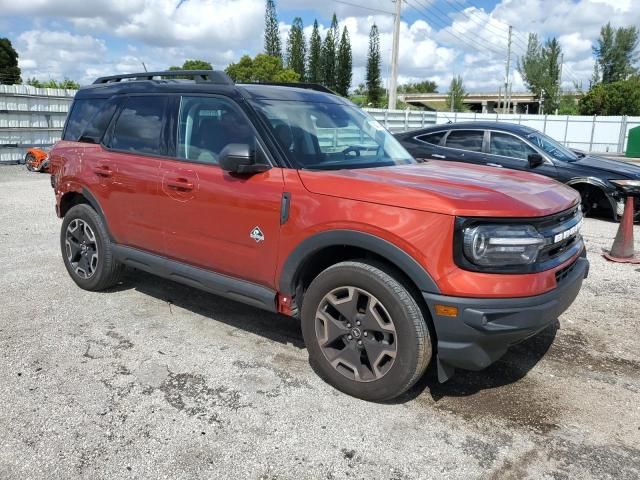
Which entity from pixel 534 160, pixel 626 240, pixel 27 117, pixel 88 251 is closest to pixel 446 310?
pixel 88 251

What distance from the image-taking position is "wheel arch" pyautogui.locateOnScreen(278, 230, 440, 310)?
9.45 ft

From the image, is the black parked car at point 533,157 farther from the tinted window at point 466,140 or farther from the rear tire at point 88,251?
the rear tire at point 88,251

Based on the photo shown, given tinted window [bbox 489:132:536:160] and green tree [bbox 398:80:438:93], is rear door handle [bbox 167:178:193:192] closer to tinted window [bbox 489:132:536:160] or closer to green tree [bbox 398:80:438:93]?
tinted window [bbox 489:132:536:160]

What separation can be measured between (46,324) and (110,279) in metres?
0.74

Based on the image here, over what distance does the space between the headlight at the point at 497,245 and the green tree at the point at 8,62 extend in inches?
3093

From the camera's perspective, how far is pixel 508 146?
8.94m

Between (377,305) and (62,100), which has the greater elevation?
(62,100)

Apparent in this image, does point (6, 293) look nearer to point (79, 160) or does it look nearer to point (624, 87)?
point (79, 160)

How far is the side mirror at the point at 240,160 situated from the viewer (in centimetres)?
340

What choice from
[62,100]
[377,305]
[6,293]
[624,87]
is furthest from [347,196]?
[624,87]

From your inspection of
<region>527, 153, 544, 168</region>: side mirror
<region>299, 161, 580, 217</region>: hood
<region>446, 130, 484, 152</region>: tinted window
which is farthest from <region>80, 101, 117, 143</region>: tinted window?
<region>527, 153, 544, 168</region>: side mirror

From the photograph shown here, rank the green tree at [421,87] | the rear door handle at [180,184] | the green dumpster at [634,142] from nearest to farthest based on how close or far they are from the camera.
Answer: the rear door handle at [180,184] → the green dumpster at [634,142] → the green tree at [421,87]

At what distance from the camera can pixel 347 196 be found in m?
3.12

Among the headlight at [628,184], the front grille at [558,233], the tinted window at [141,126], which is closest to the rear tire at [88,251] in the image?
the tinted window at [141,126]
